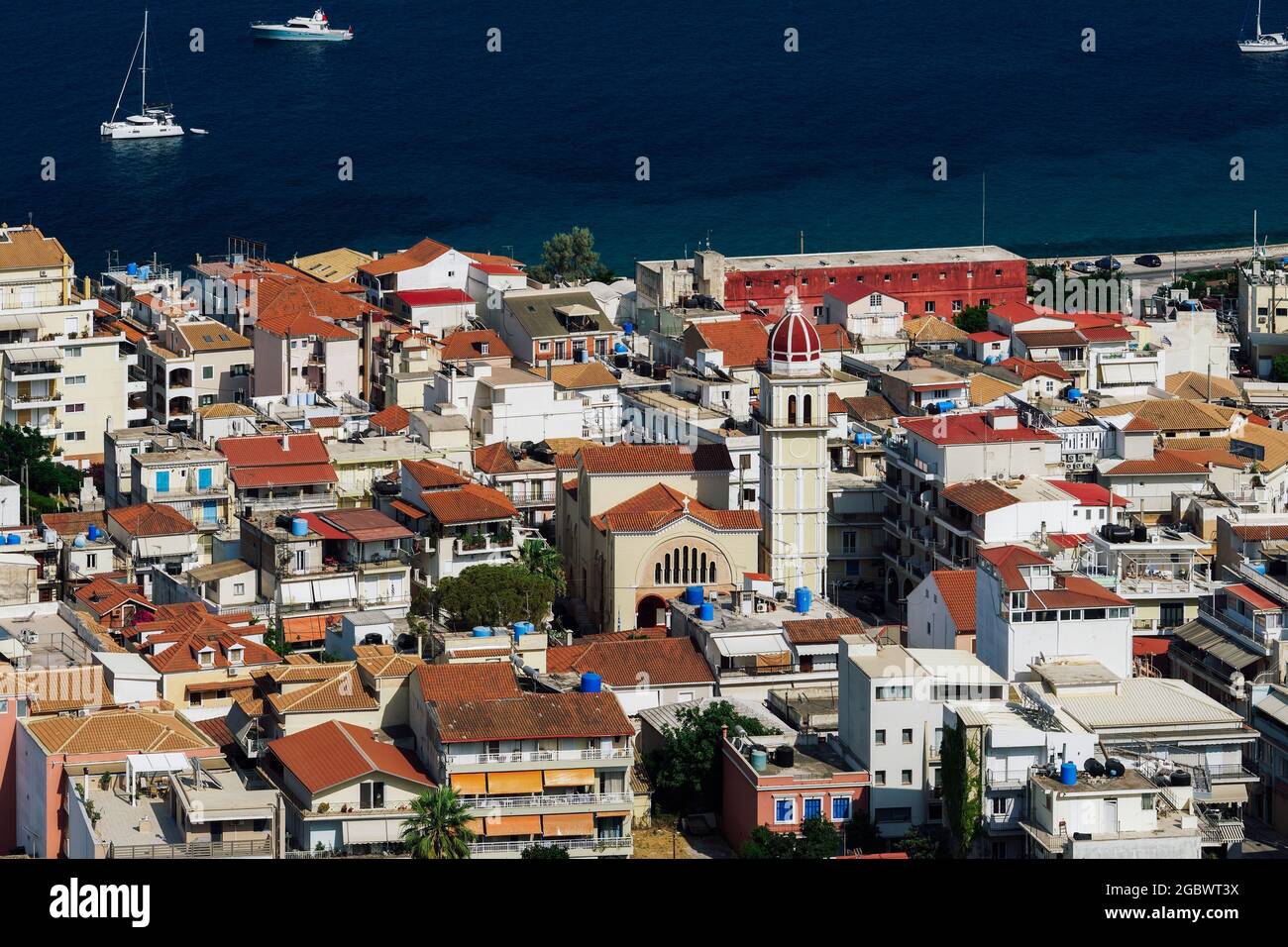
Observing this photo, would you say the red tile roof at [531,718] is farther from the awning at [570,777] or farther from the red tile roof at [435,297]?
the red tile roof at [435,297]

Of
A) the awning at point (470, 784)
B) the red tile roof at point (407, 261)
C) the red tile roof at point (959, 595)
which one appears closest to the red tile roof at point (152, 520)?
the red tile roof at point (959, 595)

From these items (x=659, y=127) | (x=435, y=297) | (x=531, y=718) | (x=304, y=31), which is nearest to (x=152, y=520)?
(x=531, y=718)

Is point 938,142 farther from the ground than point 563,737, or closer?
farther from the ground

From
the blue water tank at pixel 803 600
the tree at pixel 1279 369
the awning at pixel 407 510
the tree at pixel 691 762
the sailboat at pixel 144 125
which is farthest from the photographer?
the sailboat at pixel 144 125

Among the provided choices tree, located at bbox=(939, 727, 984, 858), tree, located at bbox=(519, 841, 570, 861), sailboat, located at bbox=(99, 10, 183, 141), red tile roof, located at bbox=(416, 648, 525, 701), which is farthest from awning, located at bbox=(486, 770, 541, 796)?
sailboat, located at bbox=(99, 10, 183, 141)
